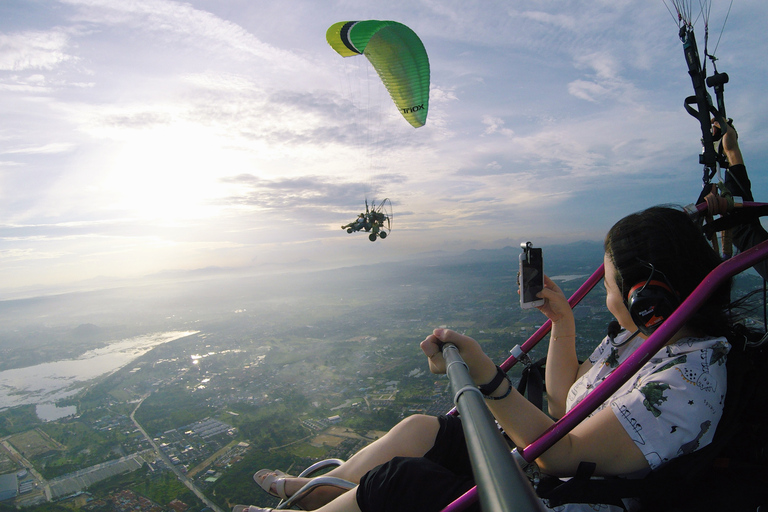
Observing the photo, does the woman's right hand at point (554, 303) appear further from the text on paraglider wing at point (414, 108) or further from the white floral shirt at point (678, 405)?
the text on paraglider wing at point (414, 108)

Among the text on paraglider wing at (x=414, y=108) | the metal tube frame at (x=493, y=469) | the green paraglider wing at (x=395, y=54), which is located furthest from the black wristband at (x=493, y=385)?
the text on paraglider wing at (x=414, y=108)

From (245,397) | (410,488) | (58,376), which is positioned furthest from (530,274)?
(58,376)

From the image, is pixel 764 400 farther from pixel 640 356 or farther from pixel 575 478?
pixel 575 478

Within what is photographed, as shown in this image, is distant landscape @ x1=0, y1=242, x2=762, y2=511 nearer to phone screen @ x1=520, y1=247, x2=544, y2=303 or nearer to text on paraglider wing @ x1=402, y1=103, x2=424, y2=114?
phone screen @ x1=520, y1=247, x2=544, y2=303

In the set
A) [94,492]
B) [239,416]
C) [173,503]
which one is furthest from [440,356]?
[239,416]

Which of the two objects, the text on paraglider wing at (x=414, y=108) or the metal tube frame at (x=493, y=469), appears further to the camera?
the text on paraglider wing at (x=414, y=108)

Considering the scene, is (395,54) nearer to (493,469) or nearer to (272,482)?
(272,482)
